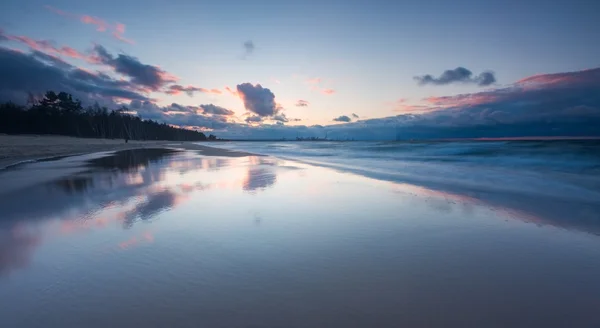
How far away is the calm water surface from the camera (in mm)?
2494

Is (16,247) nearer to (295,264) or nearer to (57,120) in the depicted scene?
(295,264)

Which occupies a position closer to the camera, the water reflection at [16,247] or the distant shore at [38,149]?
the water reflection at [16,247]

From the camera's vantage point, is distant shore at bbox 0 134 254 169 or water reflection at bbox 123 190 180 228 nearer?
water reflection at bbox 123 190 180 228

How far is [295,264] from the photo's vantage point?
3541 mm

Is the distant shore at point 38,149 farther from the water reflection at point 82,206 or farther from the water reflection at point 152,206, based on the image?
the water reflection at point 152,206

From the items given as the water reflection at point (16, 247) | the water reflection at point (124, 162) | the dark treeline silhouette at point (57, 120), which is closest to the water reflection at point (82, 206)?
the water reflection at point (16, 247)

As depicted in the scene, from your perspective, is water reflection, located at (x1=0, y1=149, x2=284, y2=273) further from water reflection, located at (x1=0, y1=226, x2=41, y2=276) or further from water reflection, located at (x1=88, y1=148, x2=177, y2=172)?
water reflection, located at (x1=88, y1=148, x2=177, y2=172)

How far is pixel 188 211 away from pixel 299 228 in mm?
2658

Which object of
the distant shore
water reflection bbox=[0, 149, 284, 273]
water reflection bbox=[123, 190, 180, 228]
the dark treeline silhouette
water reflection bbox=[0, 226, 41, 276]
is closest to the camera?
water reflection bbox=[0, 226, 41, 276]

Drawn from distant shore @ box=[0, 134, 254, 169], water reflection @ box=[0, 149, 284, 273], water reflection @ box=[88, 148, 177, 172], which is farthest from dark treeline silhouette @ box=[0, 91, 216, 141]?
water reflection @ box=[0, 149, 284, 273]

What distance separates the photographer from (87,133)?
7769 cm

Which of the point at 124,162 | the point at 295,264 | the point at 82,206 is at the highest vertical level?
the point at 295,264

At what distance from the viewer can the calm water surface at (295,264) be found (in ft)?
8.18

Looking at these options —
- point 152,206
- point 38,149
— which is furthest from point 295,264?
point 38,149
